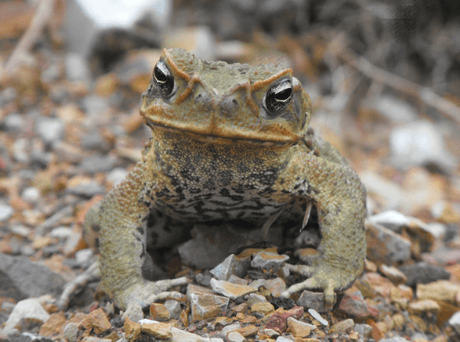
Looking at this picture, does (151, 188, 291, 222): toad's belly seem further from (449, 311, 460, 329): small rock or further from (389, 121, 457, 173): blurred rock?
(389, 121, 457, 173): blurred rock

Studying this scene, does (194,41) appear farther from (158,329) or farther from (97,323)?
(158,329)

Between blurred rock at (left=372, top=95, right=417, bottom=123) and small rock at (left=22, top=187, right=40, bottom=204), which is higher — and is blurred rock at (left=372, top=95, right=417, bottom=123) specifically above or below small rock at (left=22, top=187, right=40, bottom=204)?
above

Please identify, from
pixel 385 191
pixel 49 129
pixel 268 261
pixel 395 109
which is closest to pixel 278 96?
pixel 268 261

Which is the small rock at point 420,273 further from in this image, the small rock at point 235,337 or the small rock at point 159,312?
the small rock at point 159,312

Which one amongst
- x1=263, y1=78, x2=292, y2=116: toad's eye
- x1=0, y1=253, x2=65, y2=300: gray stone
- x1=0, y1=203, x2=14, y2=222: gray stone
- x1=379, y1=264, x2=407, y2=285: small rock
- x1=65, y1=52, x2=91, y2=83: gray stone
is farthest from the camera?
x1=65, y1=52, x2=91, y2=83: gray stone

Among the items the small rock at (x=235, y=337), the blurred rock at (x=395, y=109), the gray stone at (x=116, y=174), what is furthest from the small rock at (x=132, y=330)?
the blurred rock at (x=395, y=109)

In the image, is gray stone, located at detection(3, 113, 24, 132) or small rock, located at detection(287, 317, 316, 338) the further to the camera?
gray stone, located at detection(3, 113, 24, 132)

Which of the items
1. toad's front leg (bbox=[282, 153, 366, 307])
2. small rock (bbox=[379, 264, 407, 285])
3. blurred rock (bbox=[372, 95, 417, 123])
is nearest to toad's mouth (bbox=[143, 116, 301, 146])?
toad's front leg (bbox=[282, 153, 366, 307])
